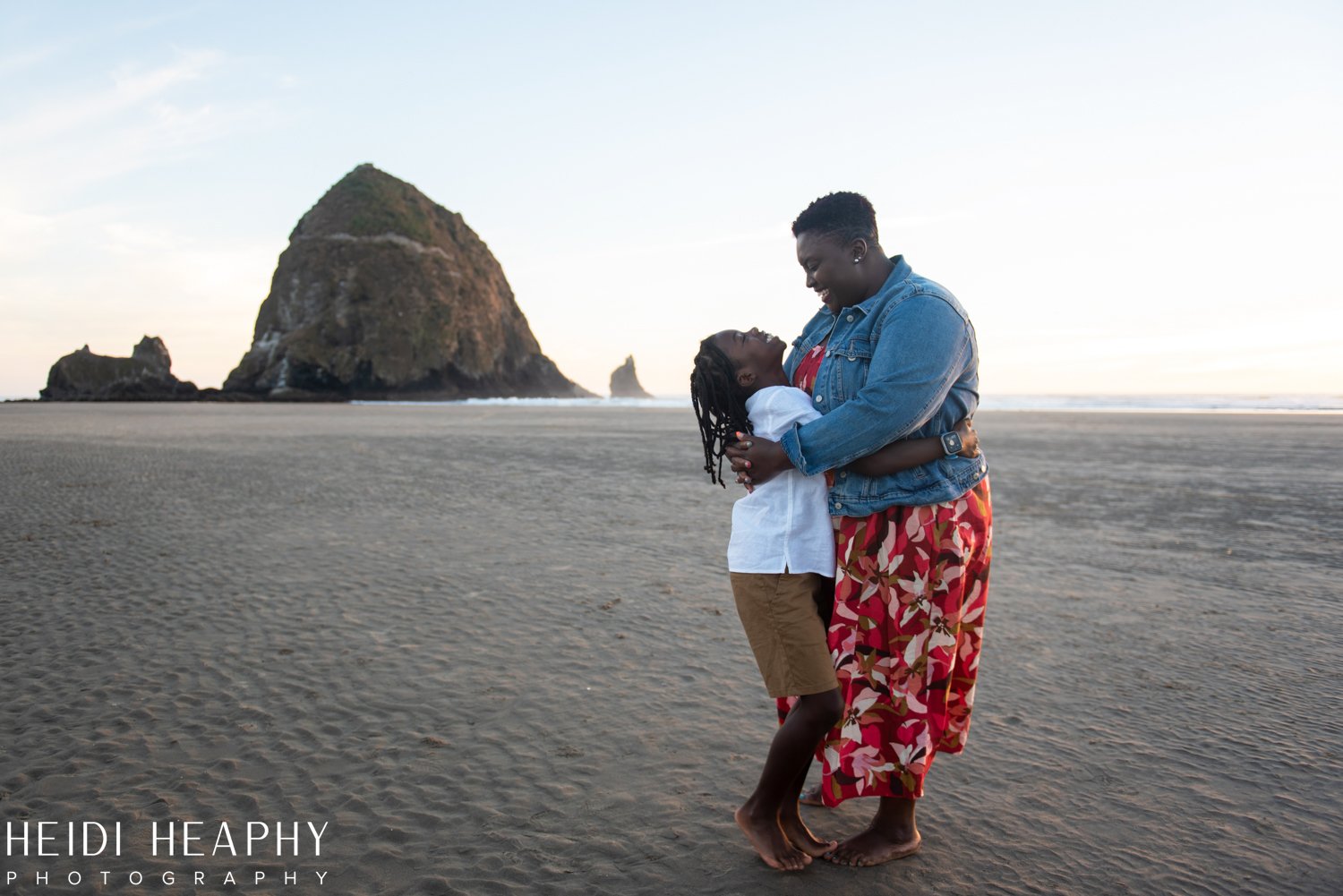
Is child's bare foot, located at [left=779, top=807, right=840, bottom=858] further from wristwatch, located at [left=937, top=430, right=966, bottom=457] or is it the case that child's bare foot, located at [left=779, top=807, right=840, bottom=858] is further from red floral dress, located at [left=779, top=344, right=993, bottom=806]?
wristwatch, located at [left=937, top=430, right=966, bottom=457]

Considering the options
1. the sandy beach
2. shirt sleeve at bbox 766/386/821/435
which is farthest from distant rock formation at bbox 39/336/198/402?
shirt sleeve at bbox 766/386/821/435

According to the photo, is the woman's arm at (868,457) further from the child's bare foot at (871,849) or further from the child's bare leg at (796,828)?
the child's bare foot at (871,849)

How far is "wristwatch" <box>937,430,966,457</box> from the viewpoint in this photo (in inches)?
89.6

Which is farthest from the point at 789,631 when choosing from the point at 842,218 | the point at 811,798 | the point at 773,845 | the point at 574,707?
the point at 574,707

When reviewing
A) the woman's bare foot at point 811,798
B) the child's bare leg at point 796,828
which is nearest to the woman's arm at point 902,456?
the child's bare leg at point 796,828

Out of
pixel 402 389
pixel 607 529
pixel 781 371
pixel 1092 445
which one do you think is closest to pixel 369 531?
pixel 607 529

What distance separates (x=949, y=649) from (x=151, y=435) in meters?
21.2

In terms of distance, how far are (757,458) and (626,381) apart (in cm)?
14882

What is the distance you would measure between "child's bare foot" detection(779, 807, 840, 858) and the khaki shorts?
0.44 meters

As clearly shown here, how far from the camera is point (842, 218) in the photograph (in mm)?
2316

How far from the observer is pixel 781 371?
8.11 ft

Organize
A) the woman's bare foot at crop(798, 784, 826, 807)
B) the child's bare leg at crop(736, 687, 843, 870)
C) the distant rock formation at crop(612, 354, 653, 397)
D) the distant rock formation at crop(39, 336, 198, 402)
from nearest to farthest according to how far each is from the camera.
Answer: the child's bare leg at crop(736, 687, 843, 870) < the woman's bare foot at crop(798, 784, 826, 807) < the distant rock formation at crop(39, 336, 198, 402) < the distant rock formation at crop(612, 354, 653, 397)

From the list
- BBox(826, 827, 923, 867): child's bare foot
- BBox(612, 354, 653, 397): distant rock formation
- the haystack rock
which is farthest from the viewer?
BBox(612, 354, 653, 397): distant rock formation

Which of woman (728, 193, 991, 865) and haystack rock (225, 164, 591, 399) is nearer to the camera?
woman (728, 193, 991, 865)
